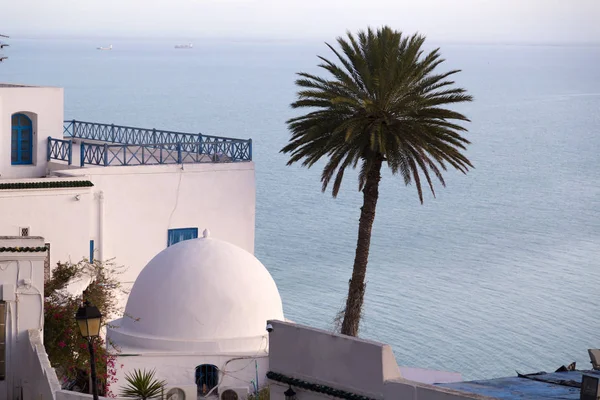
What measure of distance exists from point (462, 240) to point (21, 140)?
50.4 metres

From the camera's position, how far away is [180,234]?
103ft

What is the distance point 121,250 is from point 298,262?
41.9 m

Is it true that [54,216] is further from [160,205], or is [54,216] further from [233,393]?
[233,393]

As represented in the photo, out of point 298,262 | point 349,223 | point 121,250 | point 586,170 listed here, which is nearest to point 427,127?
point 121,250

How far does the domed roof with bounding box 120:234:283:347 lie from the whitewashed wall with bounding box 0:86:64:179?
10.4 meters

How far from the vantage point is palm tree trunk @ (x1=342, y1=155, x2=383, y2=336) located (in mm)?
27312

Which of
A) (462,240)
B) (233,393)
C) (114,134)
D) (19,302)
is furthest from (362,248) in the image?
(462,240)

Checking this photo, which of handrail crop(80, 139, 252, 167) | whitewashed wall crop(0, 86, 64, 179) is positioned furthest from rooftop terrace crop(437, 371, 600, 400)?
whitewashed wall crop(0, 86, 64, 179)

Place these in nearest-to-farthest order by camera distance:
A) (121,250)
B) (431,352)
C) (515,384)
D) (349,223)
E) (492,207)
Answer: (515,384) → (121,250) → (431,352) → (349,223) → (492,207)

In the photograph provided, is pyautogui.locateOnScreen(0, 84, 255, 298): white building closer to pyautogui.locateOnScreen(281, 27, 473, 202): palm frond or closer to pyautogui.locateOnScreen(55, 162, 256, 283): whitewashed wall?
pyautogui.locateOnScreen(55, 162, 256, 283): whitewashed wall

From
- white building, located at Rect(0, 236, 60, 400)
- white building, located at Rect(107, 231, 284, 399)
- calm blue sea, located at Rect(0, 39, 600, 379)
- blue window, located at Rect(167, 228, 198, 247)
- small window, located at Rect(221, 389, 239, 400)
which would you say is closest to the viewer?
white building, located at Rect(0, 236, 60, 400)

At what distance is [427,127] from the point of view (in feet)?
88.9

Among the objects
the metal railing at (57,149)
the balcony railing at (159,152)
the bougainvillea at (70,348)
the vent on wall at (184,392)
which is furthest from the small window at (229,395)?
the metal railing at (57,149)

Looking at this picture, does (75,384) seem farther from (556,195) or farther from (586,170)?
(586,170)
